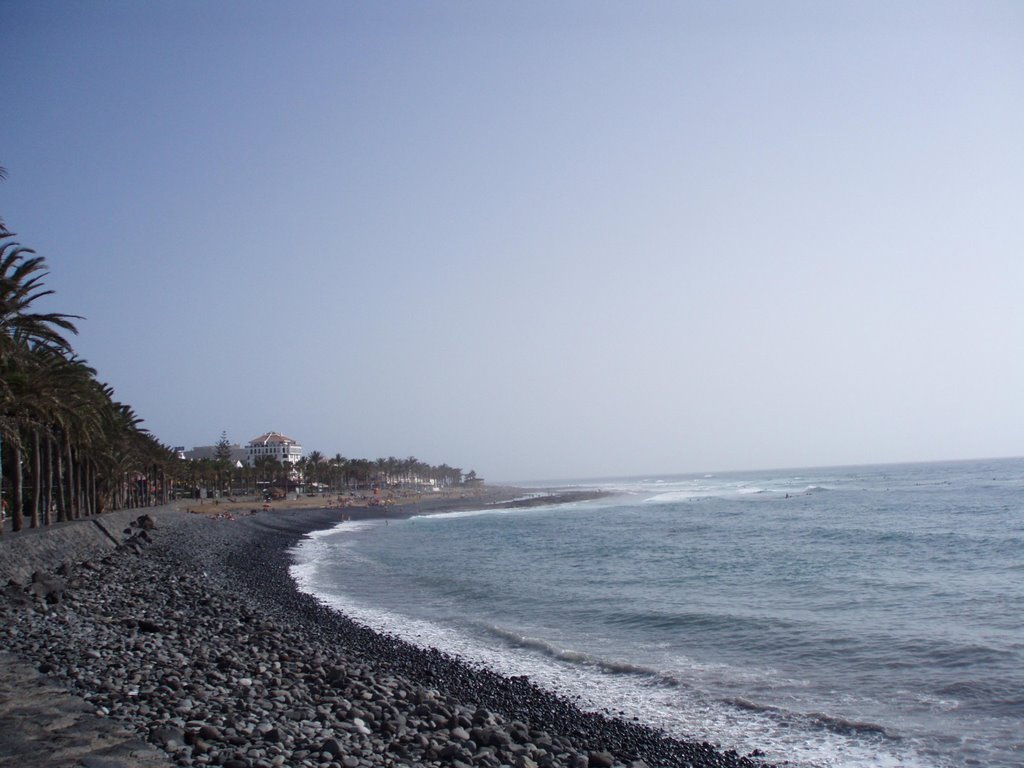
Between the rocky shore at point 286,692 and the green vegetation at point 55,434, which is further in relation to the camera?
the green vegetation at point 55,434

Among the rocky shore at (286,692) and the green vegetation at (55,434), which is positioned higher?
the green vegetation at (55,434)

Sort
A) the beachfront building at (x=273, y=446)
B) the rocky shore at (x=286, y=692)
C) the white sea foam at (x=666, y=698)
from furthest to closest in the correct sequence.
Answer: the beachfront building at (x=273, y=446) → the white sea foam at (x=666, y=698) → the rocky shore at (x=286, y=692)

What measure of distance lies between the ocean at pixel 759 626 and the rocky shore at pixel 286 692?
1.26m

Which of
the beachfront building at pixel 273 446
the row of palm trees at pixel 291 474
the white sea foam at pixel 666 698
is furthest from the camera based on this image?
the beachfront building at pixel 273 446

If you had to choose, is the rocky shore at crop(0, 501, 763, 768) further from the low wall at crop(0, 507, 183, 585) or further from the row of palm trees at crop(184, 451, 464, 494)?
the row of palm trees at crop(184, 451, 464, 494)

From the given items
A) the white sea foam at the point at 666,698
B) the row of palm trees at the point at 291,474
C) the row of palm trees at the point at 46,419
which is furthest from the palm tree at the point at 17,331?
the row of palm trees at the point at 291,474

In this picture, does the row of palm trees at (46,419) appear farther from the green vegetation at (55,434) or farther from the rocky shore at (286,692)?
the rocky shore at (286,692)

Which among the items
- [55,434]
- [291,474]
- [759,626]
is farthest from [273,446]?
[759,626]

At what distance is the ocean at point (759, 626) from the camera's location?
36.3 feet

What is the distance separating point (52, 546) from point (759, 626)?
22.3 metres

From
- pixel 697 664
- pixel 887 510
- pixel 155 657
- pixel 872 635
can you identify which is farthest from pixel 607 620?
pixel 887 510

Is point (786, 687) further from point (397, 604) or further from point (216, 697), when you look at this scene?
point (397, 604)

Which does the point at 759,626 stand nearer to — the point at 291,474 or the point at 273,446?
the point at 291,474

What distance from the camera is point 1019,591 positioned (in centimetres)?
2111
